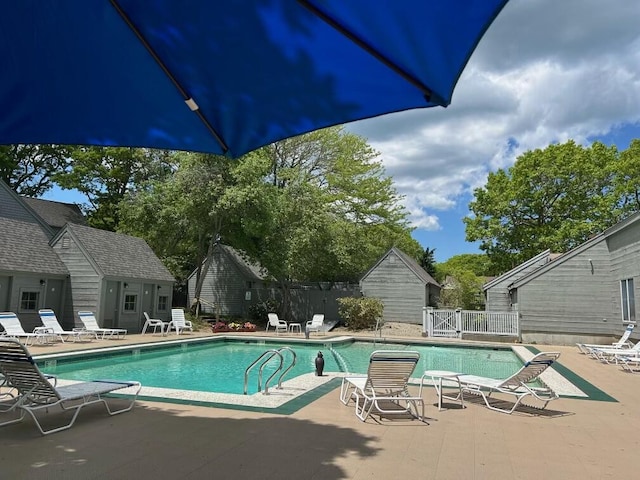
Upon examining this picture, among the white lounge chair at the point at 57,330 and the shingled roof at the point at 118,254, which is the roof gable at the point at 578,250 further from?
the white lounge chair at the point at 57,330

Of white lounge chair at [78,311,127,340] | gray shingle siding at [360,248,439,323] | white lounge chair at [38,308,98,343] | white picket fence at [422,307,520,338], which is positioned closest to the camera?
white lounge chair at [38,308,98,343]

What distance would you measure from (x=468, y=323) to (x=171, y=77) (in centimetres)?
2060

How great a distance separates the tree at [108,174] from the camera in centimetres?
3531

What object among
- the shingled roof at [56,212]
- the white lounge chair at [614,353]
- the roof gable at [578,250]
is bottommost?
the white lounge chair at [614,353]

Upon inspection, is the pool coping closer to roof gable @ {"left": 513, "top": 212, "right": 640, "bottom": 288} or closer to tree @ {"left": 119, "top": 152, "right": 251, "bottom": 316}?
roof gable @ {"left": 513, "top": 212, "right": 640, "bottom": 288}

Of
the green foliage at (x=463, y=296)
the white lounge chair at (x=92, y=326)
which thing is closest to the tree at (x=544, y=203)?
the green foliage at (x=463, y=296)

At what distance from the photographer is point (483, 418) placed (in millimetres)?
6309

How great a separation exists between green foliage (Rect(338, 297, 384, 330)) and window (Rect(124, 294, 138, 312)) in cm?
1043

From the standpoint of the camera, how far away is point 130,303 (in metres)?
20.8

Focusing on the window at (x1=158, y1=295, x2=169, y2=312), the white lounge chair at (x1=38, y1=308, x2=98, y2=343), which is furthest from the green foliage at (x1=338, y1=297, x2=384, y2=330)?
the white lounge chair at (x1=38, y1=308, x2=98, y2=343)

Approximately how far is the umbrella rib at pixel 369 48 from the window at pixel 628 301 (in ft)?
55.3

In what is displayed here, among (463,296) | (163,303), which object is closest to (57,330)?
(163,303)

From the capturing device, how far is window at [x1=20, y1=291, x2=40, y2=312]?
696 inches

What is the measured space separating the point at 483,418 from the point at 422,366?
24.7 feet
